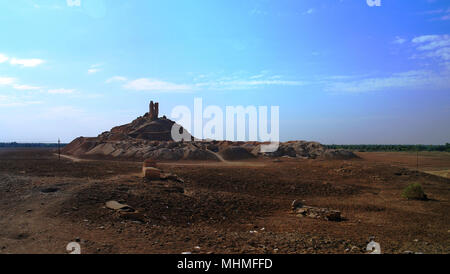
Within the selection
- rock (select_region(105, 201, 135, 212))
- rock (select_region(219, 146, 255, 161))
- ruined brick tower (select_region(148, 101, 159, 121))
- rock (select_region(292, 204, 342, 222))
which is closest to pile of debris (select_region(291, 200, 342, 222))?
rock (select_region(292, 204, 342, 222))

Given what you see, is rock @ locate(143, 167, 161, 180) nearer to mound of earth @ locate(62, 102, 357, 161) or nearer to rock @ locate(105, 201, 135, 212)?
rock @ locate(105, 201, 135, 212)

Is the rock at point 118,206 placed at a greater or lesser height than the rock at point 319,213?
greater

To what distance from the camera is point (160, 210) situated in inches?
363

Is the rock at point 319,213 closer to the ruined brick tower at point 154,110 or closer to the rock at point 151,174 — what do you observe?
the rock at point 151,174

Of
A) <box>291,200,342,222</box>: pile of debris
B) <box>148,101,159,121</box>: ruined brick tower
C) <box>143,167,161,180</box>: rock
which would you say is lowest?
<box>291,200,342,222</box>: pile of debris

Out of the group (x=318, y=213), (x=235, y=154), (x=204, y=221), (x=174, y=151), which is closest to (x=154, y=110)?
(x=174, y=151)

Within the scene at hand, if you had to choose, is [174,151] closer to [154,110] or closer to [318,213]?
[318,213]

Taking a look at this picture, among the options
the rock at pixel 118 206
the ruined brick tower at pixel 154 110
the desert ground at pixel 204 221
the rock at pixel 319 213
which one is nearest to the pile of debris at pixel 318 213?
the rock at pixel 319 213

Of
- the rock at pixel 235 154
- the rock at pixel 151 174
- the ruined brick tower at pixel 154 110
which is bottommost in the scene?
the rock at pixel 235 154

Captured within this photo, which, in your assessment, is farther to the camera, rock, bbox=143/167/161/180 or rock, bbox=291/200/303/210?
rock, bbox=143/167/161/180

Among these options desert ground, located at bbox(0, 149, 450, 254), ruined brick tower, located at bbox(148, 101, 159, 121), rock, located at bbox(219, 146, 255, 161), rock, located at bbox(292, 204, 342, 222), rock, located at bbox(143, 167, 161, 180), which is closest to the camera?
desert ground, located at bbox(0, 149, 450, 254)

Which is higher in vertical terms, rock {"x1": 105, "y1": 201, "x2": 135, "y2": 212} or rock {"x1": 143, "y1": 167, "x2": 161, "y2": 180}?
rock {"x1": 143, "y1": 167, "x2": 161, "y2": 180}
